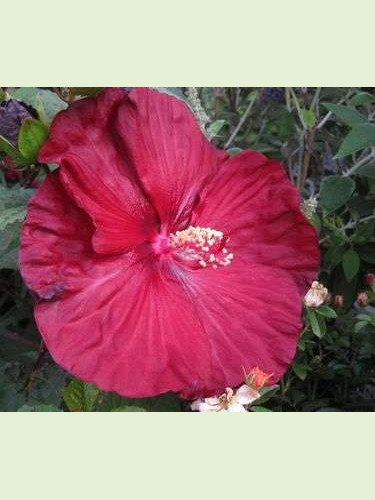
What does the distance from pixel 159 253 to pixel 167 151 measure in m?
0.08

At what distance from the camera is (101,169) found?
57cm

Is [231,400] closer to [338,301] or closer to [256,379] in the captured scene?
[256,379]

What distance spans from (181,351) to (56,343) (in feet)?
0.30

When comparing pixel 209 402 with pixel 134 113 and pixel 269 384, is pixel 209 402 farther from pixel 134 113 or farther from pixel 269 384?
pixel 134 113

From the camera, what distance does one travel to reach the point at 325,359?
0.84 m

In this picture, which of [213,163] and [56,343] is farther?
[213,163]

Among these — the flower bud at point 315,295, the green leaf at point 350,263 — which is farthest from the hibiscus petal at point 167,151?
the green leaf at point 350,263

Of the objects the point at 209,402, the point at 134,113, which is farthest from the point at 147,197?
the point at 209,402

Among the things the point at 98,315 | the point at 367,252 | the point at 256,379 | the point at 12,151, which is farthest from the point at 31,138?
the point at 367,252

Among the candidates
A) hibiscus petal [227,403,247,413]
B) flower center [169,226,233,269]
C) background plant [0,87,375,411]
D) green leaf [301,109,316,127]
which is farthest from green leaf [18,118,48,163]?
green leaf [301,109,316,127]

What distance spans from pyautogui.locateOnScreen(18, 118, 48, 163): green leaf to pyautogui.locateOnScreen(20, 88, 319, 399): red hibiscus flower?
2cm

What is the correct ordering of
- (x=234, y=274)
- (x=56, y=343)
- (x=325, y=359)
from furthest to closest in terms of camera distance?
(x=325, y=359)
(x=234, y=274)
(x=56, y=343)

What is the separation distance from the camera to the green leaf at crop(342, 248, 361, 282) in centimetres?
83

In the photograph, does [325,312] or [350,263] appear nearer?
[325,312]
